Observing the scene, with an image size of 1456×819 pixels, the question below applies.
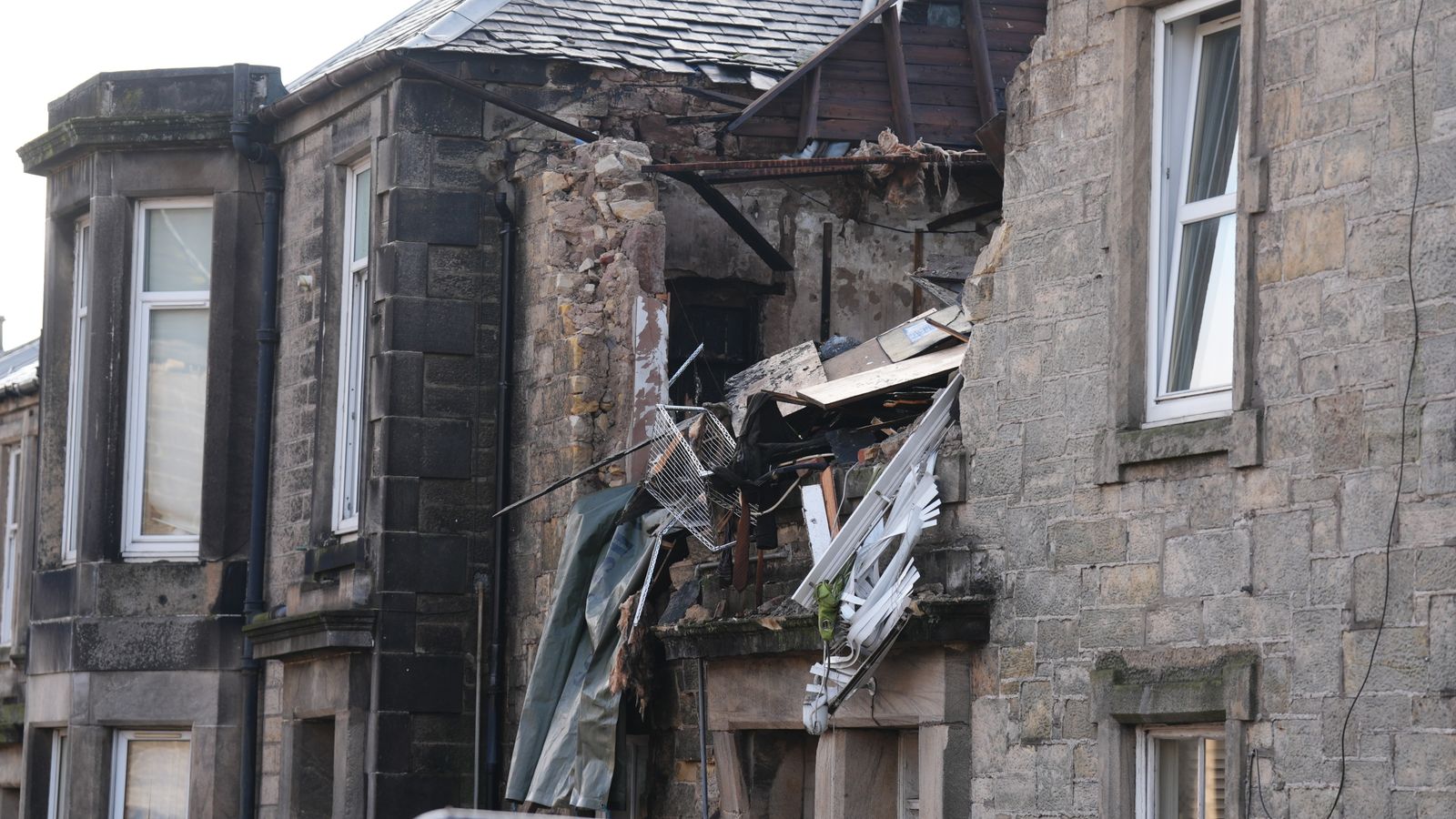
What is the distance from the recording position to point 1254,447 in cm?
866

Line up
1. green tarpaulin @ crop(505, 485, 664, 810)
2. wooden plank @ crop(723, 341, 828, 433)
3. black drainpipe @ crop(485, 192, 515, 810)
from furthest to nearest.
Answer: black drainpipe @ crop(485, 192, 515, 810) → wooden plank @ crop(723, 341, 828, 433) → green tarpaulin @ crop(505, 485, 664, 810)

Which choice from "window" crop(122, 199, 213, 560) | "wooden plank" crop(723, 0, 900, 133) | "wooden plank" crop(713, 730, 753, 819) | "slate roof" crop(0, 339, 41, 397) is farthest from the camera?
"slate roof" crop(0, 339, 41, 397)

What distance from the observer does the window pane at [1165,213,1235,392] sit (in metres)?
9.15

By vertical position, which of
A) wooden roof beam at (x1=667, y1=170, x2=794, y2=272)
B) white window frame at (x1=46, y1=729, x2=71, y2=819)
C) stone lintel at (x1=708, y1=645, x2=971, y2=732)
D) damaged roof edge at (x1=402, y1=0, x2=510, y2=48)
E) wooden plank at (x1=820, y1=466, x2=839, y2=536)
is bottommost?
white window frame at (x1=46, y1=729, x2=71, y2=819)

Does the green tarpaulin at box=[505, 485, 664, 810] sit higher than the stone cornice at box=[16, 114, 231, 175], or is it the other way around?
the stone cornice at box=[16, 114, 231, 175]

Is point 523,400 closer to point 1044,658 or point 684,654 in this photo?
point 684,654

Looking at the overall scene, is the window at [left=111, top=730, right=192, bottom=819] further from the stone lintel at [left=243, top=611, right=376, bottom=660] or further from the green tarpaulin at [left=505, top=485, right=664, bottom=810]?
the green tarpaulin at [left=505, top=485, right=664, bottom=810]

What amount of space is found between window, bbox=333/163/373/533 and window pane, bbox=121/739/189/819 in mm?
2536

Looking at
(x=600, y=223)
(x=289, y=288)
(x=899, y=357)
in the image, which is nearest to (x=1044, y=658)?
(x=899, y=357)

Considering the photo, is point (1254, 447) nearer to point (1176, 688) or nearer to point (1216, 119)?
point (1176, 688)

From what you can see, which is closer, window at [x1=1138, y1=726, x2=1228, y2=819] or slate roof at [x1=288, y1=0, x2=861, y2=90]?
window at [x1=1138, y1=726, x2=1228, y2=819]

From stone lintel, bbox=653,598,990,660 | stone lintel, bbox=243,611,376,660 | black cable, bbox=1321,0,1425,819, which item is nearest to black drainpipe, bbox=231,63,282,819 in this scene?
stone lintel, bbox=243,611,376,660

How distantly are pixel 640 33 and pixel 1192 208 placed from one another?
22.1 ft

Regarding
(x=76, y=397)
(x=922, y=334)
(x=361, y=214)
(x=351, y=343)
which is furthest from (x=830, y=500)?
(x=76, y=397)
